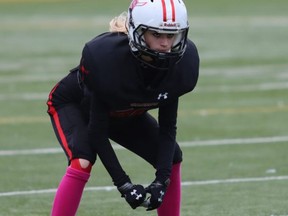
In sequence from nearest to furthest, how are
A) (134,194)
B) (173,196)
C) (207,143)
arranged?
(134,194) → (173,196) → (207,143)

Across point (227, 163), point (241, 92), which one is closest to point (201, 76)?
point (241, 92)

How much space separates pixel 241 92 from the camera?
1577 centimetres

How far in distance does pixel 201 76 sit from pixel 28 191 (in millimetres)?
8795

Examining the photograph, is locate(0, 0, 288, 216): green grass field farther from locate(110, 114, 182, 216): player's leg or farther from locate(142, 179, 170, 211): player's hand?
locate(142, 179, 170, 211): player's hand

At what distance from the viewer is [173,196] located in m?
7.01

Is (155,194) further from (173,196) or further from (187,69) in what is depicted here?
(187,69)

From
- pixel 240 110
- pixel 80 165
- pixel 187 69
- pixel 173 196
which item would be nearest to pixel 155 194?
pixel 80 165

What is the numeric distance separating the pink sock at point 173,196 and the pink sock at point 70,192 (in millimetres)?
616

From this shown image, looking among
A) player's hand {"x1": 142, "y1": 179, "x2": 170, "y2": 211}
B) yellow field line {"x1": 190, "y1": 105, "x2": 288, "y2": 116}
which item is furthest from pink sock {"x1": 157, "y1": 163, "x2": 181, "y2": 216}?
yellow field line {"x1": 190, "y1": 105, "x2": 288, "y2": 116}

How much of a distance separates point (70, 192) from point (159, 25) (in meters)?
1.26

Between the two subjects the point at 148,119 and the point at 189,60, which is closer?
the point at 189,60

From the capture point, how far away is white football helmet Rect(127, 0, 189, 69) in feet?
20.2

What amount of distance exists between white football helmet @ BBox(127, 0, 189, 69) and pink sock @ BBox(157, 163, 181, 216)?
0.96m

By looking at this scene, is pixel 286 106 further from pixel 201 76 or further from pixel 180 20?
pixel 180 20
